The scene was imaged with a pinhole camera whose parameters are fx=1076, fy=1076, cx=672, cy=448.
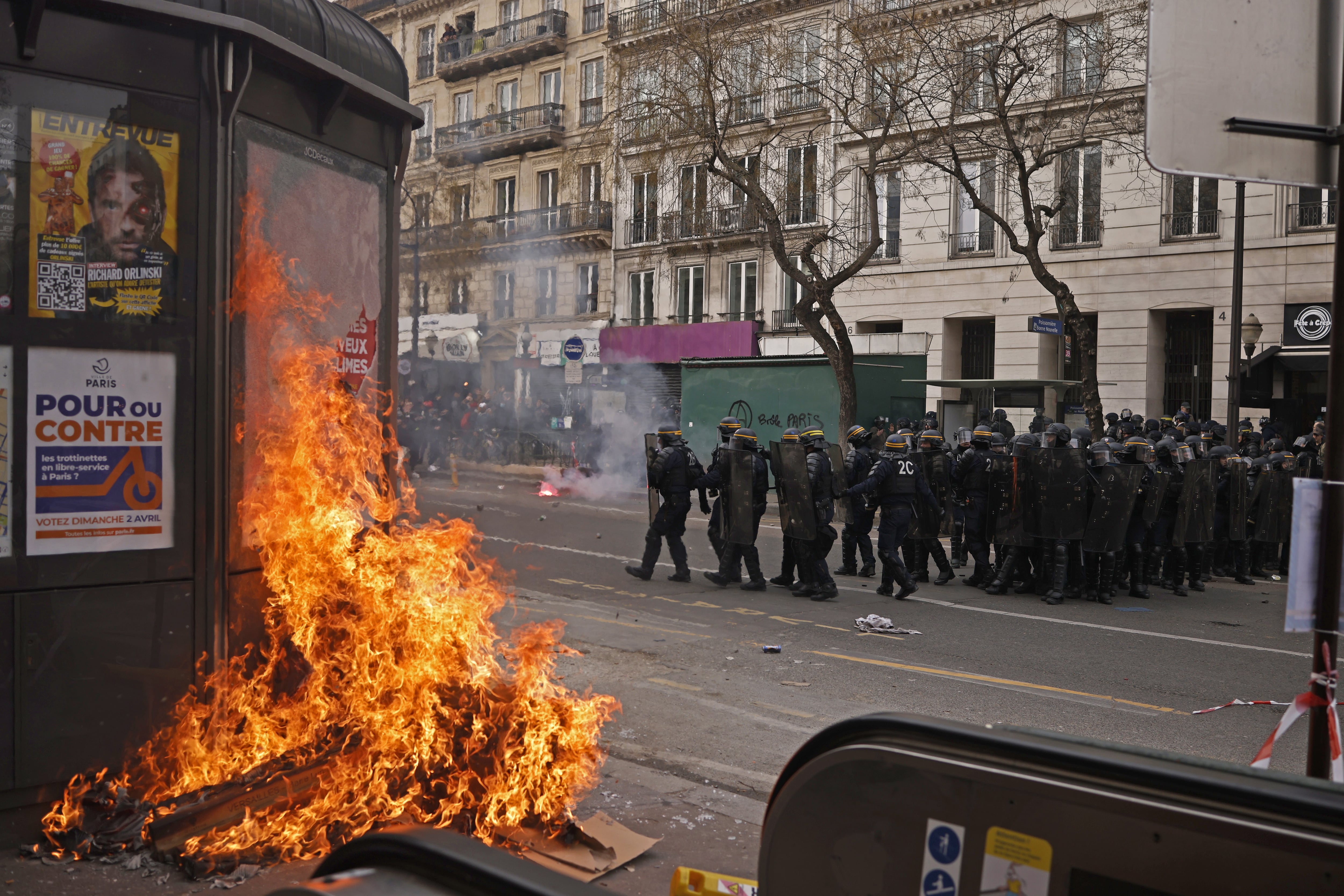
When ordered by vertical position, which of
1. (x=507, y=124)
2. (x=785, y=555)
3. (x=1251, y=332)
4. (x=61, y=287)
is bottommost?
(x=785, y=555)

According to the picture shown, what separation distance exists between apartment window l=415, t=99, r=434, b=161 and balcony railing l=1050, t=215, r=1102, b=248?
47.9ft

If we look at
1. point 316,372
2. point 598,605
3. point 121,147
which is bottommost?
point 598,605

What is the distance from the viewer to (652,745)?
5543 mm

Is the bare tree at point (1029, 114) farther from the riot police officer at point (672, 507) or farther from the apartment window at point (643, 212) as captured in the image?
the apartment window at point (643, 212)

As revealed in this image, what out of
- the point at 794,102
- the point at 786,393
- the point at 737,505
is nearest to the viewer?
the point at 737,505

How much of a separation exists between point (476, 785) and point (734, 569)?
7.35m

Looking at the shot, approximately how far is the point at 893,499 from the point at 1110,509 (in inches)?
84.6

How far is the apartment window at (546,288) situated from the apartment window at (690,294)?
193 inches

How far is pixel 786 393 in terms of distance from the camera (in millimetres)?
21875

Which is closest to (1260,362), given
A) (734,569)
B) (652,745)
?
(734,569)

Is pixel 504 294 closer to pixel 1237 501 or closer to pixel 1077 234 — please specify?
pixel 1077 234

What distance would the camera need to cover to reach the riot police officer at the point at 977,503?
448 inches

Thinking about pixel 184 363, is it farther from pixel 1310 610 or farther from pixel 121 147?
pixel 1310 610

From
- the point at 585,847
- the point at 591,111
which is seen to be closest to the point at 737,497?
the point at 585,847
